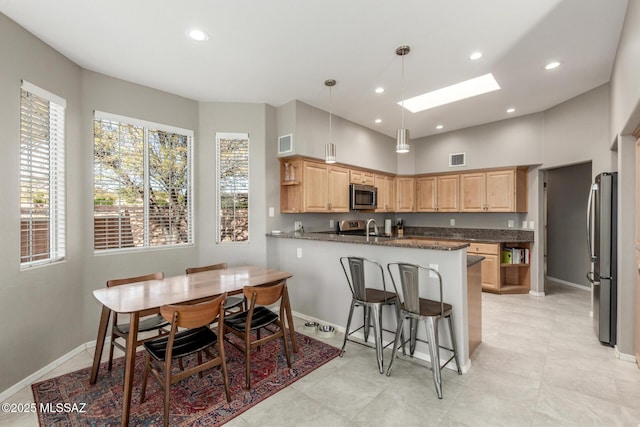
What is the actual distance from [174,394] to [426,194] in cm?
541

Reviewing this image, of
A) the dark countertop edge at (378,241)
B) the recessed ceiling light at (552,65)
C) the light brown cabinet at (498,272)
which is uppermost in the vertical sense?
the recessed ceiling light at (552,65)

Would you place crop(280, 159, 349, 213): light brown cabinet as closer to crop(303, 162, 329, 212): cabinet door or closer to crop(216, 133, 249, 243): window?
crop(303, 162, 329, 212): cabinet door

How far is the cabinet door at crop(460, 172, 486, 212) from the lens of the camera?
211 inches

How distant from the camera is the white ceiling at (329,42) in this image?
2227mm

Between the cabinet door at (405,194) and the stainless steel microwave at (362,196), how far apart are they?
0.91 meters

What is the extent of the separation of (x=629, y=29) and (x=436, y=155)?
3652mm

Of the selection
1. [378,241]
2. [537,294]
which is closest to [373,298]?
[378,241]

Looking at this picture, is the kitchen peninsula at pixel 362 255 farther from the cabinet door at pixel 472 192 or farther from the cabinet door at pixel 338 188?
the cabinet door at pixel 338 188

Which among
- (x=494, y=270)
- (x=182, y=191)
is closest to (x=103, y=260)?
(x=182, y=191)

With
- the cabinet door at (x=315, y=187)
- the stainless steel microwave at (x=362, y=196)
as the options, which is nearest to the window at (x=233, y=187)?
the cabinet door at (x=315, y=187)

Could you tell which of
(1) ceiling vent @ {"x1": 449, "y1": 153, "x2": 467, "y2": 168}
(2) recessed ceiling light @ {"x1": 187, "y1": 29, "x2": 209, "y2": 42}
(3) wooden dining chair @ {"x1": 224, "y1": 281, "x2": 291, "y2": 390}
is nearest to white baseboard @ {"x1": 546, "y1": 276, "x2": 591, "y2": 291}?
(1) ceiling vent @ {"x1": 449, "y1": 153, "x2": 467, "y2": 168}

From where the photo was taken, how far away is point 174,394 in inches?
90.1

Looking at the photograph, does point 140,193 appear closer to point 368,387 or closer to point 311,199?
point 311,199

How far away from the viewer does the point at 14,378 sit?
92.7 inches
